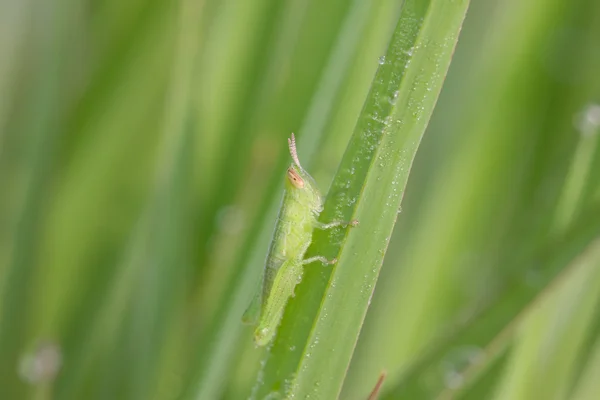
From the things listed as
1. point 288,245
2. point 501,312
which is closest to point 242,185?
point 288,245

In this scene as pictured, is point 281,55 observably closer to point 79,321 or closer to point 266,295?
point 266,295

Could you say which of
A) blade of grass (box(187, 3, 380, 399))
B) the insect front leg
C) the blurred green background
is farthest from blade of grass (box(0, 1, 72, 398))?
the insect front leg

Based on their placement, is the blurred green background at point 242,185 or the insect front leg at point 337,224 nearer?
the insect front leg at point 337,224

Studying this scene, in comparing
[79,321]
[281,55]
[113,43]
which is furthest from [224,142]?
[79,321]

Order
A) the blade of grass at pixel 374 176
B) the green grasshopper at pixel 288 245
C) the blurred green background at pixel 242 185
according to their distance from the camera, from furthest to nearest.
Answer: the blurred green background at pixel 242 185, the green grasshopper at pixel 288 245, the blade of grass at pixel 374 176

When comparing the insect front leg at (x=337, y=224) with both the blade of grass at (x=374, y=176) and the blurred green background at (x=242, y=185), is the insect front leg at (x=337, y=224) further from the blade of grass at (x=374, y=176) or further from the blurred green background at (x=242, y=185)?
the blurred green background at (x=242, y=185)

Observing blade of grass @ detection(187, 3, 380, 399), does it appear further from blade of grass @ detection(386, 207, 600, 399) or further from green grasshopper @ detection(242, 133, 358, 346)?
blade of grass @ detection(386, 207, 600, 399)

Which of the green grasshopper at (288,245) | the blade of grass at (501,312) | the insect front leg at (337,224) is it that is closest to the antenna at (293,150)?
the green grasshopper at (288,245)
